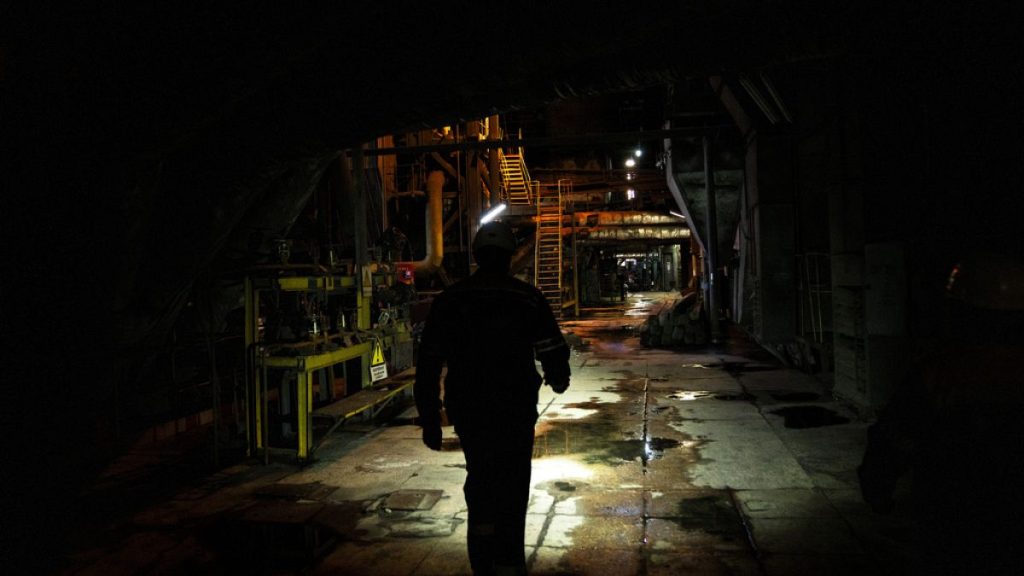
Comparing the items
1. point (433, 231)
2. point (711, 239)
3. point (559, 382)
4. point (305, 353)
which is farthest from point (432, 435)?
point (433, 231)

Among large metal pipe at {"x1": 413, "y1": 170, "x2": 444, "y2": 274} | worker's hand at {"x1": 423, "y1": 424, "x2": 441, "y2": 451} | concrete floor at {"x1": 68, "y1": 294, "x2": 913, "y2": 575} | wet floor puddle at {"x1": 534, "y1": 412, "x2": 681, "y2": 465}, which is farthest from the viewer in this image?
large metal pipe at {"x1": 413, "y1": 170, "x2": 444, "y2": 274}

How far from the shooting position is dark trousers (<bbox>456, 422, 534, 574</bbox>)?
112 inches

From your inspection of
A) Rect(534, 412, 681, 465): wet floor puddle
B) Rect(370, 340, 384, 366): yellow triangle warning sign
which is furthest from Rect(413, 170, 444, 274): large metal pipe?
Rect(534, 412, 681, 465): wet floor puddle

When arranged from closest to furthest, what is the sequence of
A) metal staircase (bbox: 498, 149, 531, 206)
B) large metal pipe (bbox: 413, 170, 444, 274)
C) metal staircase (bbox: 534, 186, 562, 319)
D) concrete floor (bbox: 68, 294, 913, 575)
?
concrete floor (bbox: 68, 294, 913, 575) < large metal pipe (bbox: 413, 170, 444, 274) < metal staircase (bbox: 534, 186, 562, 319) < metal staircase (bbox: 498, 149, 531, 206)

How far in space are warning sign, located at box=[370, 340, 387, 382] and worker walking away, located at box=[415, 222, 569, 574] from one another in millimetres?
4179

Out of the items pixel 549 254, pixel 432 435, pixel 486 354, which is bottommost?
pixel 432 435

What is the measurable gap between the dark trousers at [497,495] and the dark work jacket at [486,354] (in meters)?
0.08

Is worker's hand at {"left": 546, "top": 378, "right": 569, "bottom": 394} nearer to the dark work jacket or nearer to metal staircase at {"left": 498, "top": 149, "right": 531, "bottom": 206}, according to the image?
the dark work jacket

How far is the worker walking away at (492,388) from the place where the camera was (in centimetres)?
287

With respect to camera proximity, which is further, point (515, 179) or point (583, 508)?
point (515, 179)

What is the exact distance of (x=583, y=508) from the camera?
433cm

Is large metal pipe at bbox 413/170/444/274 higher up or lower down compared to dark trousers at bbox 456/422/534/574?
higher up

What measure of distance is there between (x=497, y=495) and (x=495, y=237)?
1.28 meters

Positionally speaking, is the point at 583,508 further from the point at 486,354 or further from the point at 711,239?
the point at 711,239
